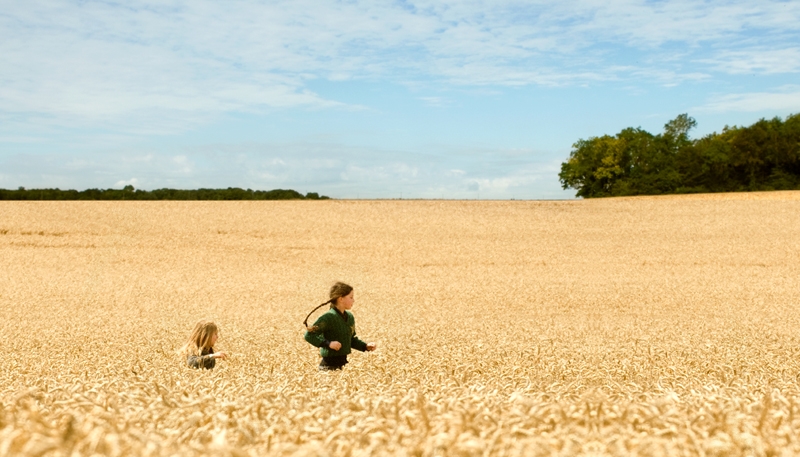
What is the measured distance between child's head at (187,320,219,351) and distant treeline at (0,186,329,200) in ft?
147

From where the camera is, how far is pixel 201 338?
8.82 metres

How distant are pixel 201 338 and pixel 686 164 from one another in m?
67.2

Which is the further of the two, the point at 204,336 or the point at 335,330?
the point at 204,336

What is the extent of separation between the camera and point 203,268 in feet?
94.7

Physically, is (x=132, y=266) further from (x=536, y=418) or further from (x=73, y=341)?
(x=536, y=418)

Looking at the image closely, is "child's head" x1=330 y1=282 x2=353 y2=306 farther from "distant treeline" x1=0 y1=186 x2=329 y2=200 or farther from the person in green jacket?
"distant treeline" x1=0 y1=186 x2=329 y2=200

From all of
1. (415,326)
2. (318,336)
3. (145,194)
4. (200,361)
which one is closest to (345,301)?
(318,336)

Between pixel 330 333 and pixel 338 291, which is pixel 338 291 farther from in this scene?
pixel 330 333

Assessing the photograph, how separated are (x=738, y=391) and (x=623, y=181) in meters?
67.4

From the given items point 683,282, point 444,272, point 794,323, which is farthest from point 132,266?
point 794,323

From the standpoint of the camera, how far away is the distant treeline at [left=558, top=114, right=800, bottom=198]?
65.4 meters

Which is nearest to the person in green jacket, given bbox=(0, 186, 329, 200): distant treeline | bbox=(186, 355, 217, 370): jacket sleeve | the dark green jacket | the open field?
the dark green jacket

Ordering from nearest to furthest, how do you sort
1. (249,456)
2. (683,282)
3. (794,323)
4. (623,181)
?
(249,456) < (794,323) < (683,282) < (623,181)

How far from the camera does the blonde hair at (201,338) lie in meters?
8.77
